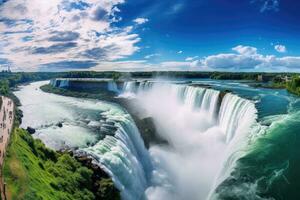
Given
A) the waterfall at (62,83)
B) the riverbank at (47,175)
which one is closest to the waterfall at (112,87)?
the waterfall at (62,83)

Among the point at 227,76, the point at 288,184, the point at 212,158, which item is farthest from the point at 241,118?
the point at 227,76

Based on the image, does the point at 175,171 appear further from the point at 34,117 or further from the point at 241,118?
the point at 34,117

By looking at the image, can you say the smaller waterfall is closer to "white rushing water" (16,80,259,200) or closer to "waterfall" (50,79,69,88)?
"waterfall" (50,79,69,88)

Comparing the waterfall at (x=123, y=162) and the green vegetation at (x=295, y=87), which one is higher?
the green vegetation at (x=295, y=87)

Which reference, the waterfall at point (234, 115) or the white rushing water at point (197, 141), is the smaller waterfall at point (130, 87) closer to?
the white rushing water at point (197, 141)

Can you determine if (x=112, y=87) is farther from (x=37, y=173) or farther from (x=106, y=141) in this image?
(x=37, y=173)

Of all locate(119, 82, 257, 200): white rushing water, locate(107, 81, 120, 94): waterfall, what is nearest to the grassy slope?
locate(119, 82, 257, 200): white rushing water
